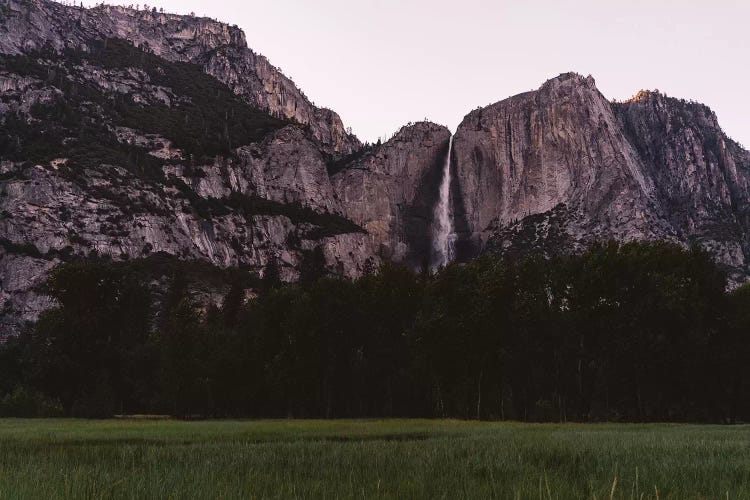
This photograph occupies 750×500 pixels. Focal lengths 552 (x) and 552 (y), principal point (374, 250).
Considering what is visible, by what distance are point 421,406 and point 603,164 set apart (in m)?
163

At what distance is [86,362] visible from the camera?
57094mm

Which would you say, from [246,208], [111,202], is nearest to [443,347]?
[111,202]

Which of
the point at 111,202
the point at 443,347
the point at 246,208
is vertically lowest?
the point at 443,347

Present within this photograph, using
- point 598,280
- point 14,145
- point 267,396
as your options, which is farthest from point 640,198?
point 14,145

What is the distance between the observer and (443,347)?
49844 millimetres

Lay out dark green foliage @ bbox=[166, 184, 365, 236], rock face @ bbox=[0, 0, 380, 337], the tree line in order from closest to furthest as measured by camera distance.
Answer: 1. the tree line
2. rock face @ bbox=[0, 0, 380, 337]
3. dark green foliage @ bbox=[166, 184, 365, 236]

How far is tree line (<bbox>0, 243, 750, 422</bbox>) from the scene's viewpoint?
50125mm

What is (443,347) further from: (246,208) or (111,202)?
(246,208)

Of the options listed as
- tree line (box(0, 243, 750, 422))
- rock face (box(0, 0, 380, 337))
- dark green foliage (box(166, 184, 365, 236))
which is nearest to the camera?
tree line (box(0, 243, 750, 422))

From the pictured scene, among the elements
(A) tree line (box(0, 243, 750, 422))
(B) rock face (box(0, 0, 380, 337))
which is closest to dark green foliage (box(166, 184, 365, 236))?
(B) rock face (box(0, 0, 380, 337))

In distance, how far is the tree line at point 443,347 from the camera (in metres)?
50.1

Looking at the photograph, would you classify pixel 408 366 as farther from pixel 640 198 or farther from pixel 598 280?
pixel 640 198

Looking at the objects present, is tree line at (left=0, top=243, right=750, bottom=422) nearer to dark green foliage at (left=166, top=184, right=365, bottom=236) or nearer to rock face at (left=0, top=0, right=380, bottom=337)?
rock face at (left=0, top=0, right=380, bottom=337)

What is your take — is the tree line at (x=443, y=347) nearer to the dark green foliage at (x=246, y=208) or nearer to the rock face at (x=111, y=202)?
the rock face at (x=111, y=202)
